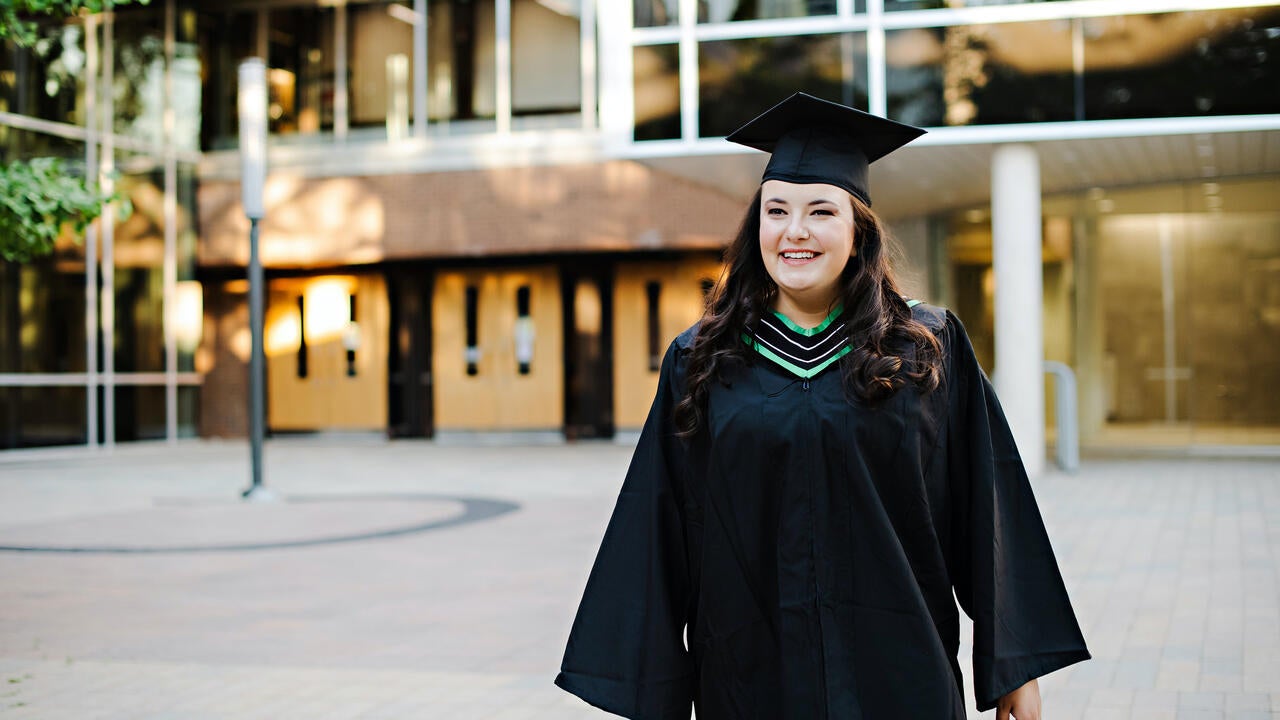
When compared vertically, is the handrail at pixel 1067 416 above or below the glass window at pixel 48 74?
below

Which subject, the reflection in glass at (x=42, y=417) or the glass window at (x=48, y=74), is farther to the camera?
the glass window at (x=48, y=74)

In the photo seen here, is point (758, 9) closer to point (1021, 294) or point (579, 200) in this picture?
point (1021, 294)

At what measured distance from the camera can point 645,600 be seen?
254 centimetres

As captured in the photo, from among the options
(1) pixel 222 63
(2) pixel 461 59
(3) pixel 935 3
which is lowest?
(3) pixel 935 3

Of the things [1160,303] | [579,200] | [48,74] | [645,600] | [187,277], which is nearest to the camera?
[645,600]

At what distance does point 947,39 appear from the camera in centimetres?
1258

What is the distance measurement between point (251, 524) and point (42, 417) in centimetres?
914

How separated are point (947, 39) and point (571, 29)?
9.08 metres

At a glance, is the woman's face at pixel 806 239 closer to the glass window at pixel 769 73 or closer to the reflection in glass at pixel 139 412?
the glass window at pixel 769 73

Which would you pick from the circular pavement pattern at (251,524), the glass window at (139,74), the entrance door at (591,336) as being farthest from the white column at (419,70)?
the circular pavement pattern at (251,524)

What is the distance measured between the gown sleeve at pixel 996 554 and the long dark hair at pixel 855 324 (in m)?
0.11

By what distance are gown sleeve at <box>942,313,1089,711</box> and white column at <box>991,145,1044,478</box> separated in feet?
35.7

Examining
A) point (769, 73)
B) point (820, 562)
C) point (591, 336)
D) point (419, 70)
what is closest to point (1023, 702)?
point (820, 562)

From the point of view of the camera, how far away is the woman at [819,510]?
2.37 metres
